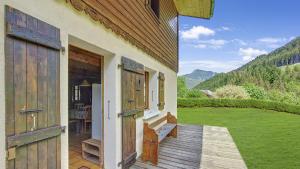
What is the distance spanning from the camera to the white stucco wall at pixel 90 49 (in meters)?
1.92

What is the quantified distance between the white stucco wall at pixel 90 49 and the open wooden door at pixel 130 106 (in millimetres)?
143

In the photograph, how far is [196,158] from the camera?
5027mm

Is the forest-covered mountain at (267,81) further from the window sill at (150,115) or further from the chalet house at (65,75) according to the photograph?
the chalet house at (65,75)

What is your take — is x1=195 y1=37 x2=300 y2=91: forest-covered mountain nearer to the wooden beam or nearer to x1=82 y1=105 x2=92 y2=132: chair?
x1=82 y1=105 x2=92 y2=132: chair

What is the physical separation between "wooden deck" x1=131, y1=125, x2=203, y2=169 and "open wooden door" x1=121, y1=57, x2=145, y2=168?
33 centimetres

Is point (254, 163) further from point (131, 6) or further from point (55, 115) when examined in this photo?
point (55, 115)

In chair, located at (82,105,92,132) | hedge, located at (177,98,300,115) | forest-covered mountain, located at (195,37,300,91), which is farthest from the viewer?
forest-covered mountain, located at (195,37,300,91)

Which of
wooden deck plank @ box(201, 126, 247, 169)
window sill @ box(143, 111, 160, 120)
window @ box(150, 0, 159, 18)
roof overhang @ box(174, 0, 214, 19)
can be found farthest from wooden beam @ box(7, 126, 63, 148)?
roof overhang @ box(174, 0, 214, 19)

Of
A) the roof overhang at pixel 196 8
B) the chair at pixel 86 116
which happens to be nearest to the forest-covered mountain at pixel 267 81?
the roof overhang at pixel 196 8

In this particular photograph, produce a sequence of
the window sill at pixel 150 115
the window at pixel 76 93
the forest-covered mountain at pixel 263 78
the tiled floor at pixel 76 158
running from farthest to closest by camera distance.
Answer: the forest-covered mountain at pixel 263 78
the window at pixel 76 93
the window sill at pixel 150 115
the tiled floor at pixel 76 158

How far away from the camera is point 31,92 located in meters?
1.94

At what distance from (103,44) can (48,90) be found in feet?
4.53

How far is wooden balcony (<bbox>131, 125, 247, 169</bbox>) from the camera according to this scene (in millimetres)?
4570

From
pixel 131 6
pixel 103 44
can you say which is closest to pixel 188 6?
pixel 131 6
